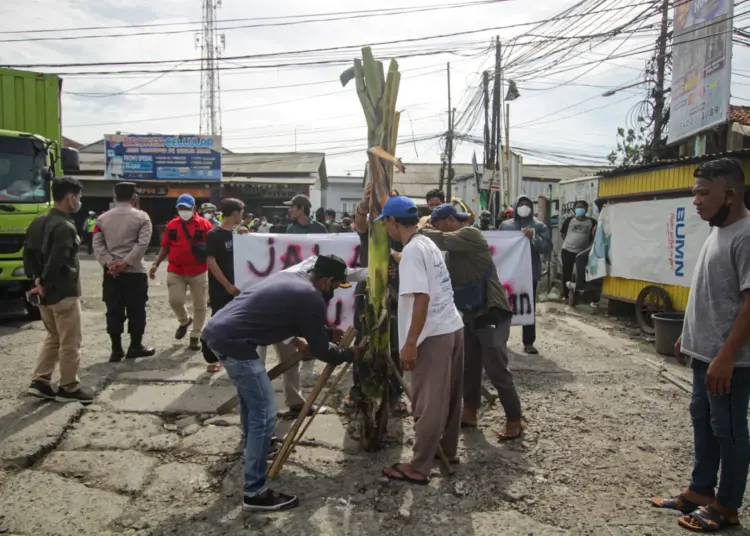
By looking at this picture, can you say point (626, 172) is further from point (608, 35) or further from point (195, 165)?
point (195, 165)

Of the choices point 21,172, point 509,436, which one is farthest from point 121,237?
point 509,436

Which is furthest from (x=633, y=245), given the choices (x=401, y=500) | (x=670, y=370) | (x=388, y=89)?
(x=401, y=500)

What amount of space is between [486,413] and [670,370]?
2.67 metres

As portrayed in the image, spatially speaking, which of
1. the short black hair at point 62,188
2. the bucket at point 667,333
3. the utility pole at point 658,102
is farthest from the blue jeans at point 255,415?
the utility pole at point 658,102

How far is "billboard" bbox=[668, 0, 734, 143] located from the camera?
9906 mm

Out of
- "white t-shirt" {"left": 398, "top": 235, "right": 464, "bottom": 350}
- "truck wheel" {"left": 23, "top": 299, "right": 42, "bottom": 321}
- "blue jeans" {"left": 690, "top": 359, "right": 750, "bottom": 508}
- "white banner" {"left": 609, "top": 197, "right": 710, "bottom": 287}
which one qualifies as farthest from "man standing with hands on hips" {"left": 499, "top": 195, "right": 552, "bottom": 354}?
"truck wheel" {"left": 23, "top": 299, "right": 42, "bottom": 321}

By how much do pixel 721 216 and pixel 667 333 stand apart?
15.3 feet

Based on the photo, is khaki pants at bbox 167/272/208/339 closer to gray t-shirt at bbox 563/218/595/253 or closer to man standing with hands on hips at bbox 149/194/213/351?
man standing with hands on hips at bbox 149/194/213/351

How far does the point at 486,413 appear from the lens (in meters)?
4.99

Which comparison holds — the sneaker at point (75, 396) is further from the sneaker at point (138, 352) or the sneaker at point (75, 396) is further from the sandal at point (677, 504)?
the sandal at point (677, 504)

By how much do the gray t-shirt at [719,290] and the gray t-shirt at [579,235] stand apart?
26.0ft

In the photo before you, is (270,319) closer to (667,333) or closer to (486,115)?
(667,333)

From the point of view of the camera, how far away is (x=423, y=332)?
3.50 m

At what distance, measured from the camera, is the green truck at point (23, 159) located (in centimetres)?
781
